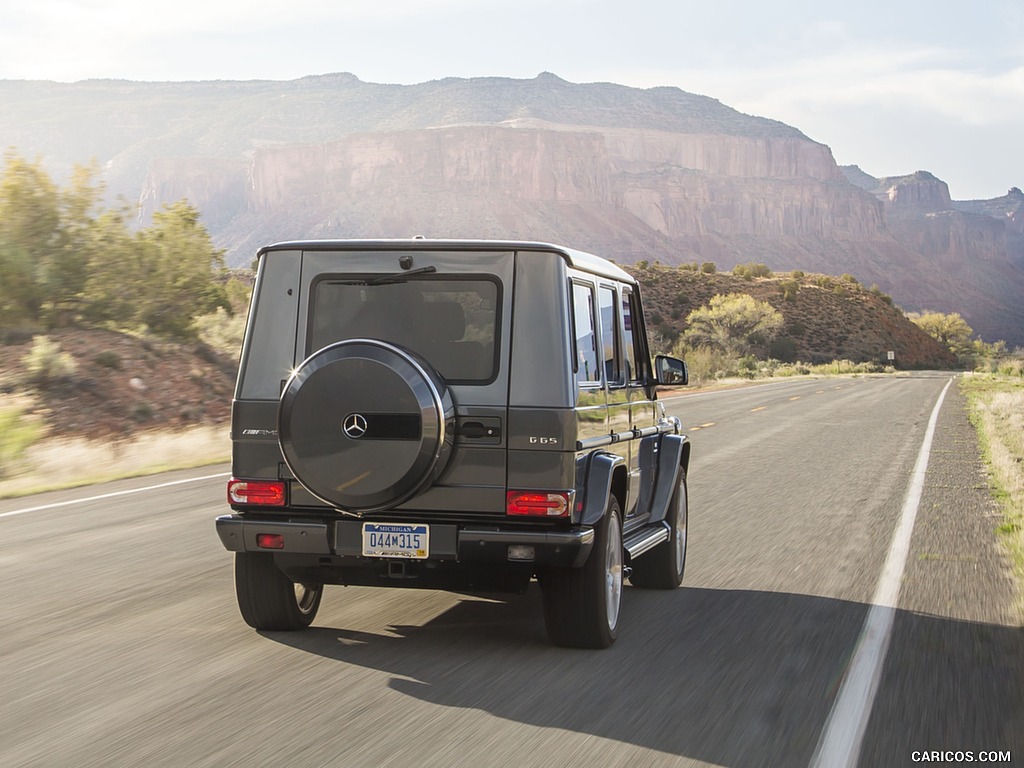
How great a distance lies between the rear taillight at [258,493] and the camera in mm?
5895

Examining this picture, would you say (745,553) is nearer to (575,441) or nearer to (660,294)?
(575,441)

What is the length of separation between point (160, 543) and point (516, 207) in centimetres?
15841

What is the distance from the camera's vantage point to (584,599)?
6.00 meters

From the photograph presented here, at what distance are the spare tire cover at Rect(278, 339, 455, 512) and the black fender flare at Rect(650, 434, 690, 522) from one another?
2.41 metres

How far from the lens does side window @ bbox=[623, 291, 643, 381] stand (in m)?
7.49

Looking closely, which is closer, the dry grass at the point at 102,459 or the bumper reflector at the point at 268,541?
the bumper reflector at the point at 268,541

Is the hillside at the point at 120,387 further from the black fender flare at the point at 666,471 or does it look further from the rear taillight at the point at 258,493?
the rear taillight at the point at 258,493

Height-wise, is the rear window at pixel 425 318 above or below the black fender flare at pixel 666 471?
above

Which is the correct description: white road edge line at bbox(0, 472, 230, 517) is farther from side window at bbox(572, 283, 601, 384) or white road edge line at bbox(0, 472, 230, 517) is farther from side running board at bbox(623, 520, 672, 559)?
side window at bbox(572, 283, 601, 384)

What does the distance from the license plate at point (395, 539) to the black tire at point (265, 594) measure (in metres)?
0.70

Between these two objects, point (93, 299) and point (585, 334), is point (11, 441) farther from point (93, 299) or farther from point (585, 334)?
point (93, 299)

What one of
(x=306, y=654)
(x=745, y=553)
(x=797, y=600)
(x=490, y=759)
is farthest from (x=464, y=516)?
(x=745, y=553)

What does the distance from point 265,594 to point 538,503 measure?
1.60 metres

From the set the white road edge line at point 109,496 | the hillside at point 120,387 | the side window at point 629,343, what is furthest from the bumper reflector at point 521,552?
the hillside at point 120,387
